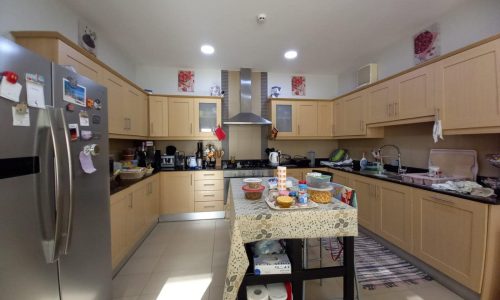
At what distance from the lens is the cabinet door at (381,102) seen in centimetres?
242

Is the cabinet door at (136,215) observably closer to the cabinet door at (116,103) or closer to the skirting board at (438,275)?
the cabinet door at (116,103)

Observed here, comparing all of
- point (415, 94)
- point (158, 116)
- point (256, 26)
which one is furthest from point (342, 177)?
point (158, 116)

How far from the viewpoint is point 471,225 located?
1445mm

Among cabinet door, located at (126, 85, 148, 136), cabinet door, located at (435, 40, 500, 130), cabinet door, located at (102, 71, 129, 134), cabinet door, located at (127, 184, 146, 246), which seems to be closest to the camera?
cabinet door, located at (435, 40, 500, 130)

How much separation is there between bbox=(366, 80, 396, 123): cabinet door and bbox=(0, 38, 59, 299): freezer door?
10.2 ft

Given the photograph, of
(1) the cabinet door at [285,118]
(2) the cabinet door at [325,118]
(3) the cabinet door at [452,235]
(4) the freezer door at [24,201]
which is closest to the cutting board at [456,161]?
(3) the cabinet door at [452,235]

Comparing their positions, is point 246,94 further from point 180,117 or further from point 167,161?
point 167,161

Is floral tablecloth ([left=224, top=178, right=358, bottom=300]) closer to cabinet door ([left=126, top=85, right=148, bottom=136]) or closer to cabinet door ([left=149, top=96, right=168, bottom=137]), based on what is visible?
cabinet door ([left=126, top=85, right=148, bottom=136])

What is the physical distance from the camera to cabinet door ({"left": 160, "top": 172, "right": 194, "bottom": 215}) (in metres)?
3.08

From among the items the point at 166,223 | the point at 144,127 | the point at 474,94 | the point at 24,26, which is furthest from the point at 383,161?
the point at 24,26

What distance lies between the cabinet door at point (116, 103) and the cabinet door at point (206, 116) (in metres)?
1.12

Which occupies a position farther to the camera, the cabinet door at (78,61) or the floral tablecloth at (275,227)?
the cabinet door at (78,61)

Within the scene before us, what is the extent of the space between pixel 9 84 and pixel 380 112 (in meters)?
3.24

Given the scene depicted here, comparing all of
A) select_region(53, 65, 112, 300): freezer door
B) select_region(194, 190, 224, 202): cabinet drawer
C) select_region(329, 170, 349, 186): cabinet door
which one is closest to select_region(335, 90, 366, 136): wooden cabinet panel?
select_region(329, 170, 349, 186): cabinet door
